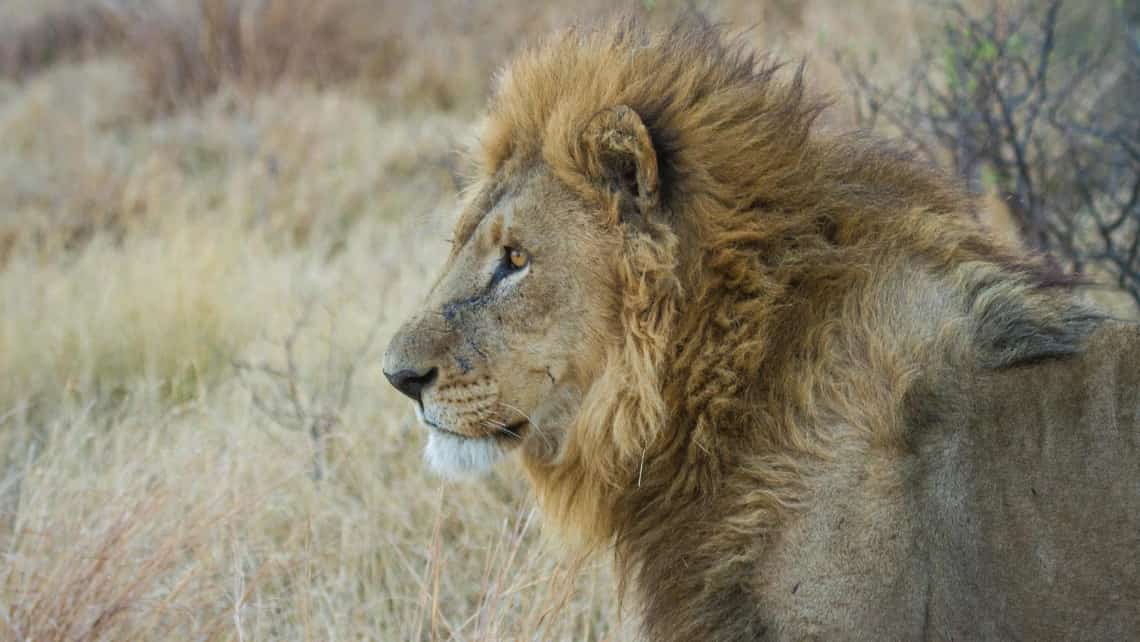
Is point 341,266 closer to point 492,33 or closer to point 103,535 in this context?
point 103,535

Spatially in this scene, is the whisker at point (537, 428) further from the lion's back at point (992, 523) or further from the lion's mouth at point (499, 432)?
the lion's back at point (992, 523)

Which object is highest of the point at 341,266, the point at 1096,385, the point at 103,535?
the point at 1096,385

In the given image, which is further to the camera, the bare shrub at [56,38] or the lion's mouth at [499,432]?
the bare shrub at [56,38]

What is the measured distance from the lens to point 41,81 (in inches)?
579

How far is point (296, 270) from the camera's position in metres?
8.09

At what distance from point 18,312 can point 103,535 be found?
3660 millimetres

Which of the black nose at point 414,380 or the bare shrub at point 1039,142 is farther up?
the bare shrub at point 1039,142

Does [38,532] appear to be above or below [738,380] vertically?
below

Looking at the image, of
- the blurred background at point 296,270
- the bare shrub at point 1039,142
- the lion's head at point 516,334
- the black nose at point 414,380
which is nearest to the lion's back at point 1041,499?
the lion's head at point 516,334

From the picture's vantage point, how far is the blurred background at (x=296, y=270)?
411 cm

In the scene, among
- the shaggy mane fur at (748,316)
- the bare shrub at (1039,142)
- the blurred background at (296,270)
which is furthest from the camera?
the bare shrub at (1039,142)

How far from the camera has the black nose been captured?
321cm

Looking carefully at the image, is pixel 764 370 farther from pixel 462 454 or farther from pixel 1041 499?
pixel 462 454

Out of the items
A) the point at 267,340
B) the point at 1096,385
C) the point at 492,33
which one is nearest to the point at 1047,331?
the point at 1096,385
